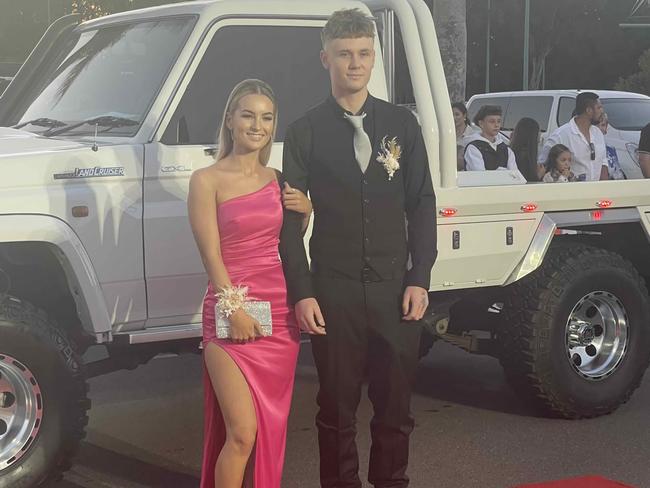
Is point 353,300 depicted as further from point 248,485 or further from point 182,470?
point 182,470

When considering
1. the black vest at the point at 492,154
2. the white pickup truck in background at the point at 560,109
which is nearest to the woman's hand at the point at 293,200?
the black vest at the point at 492,154

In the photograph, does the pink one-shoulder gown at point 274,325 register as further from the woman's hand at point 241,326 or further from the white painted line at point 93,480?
the white painted line at point 93,480

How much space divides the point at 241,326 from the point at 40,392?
1.43 metres

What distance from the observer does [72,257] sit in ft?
17.0

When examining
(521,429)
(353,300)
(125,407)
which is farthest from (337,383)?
(125,407)

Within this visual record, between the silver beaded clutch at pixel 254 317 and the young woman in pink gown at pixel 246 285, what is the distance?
27 millimetres

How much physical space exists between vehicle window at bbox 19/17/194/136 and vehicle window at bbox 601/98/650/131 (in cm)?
1024

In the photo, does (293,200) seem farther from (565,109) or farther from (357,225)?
(565,109)

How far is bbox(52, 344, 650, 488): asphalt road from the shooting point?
5.63m

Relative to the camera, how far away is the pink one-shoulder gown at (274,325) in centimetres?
419

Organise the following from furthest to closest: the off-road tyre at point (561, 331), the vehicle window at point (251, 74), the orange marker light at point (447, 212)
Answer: the off-road tyre at point (561, 331) < the orange marker light at point (447, 212) < the vehicle window at point (251, 74)

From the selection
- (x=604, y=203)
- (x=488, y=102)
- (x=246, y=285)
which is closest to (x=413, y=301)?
(x=246, y=285)

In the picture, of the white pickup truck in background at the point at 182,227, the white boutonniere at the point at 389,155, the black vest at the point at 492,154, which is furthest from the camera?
the black vest at the point at 492,154

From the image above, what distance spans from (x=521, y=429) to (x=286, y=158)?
278 cm
